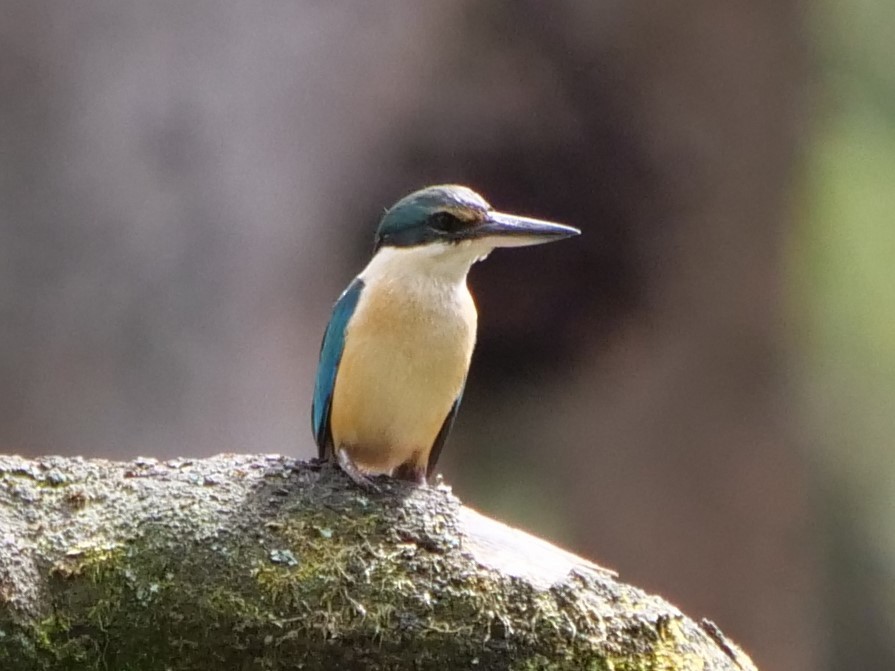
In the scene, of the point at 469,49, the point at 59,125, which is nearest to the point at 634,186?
the point at 469,49

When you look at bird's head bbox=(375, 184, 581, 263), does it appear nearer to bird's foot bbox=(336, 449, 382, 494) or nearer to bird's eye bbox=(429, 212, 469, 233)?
bird's eye bbox=(429, 212, 469, 233)

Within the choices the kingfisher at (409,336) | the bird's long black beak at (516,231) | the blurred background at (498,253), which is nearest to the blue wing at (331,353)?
the kingfisher at (409,336)

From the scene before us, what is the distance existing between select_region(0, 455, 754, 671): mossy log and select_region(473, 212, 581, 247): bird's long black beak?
28.8 inches

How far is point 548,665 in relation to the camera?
1.88 metres

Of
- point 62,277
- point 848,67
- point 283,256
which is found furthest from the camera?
point 848,67

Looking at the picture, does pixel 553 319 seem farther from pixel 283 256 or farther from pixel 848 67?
pixel 848 67

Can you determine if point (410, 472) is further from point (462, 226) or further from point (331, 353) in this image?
point (462, 226)

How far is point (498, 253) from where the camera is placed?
4.25m

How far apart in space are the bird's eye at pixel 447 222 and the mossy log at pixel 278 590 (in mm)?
779

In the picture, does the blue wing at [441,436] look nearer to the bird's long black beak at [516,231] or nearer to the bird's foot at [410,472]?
the bird's foot at [410,472]

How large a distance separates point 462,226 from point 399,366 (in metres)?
0.36

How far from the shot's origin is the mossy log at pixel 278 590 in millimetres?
1858

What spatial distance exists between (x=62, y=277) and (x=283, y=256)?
721mm

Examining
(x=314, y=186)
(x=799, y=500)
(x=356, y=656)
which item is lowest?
(x=799, y=500)
